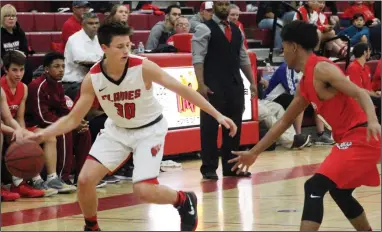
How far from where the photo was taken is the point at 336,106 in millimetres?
6266

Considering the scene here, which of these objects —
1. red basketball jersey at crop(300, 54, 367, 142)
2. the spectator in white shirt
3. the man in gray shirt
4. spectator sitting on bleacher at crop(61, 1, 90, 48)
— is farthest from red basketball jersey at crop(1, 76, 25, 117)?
red basketball jersey at crop(300, 54, 367, 142)

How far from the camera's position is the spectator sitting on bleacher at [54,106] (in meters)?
10.0

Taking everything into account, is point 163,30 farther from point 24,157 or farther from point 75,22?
point 24,157

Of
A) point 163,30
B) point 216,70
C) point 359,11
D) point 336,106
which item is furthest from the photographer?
point 359,11

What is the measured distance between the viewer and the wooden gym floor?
7645mm

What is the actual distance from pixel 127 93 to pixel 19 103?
299 cm

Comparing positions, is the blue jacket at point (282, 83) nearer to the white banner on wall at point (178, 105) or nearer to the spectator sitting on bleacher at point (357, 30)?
the white banner on wall at point (178, 105)

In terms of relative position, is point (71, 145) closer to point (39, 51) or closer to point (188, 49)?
point (188, 49)

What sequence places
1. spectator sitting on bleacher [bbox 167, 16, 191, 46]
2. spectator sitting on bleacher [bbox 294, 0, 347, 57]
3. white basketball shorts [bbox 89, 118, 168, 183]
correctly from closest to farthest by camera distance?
white basketball shorts [bbox 89, 118, 168, 183], spectator sitting on bleacher [bbox 167, 16, 191, 46], spectator sitting on bleacher [bbox 294, 0, 347, 57]

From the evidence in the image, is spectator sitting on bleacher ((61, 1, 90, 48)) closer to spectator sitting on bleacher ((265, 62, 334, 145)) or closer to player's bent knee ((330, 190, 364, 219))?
spectator sitting on bleacher ((265, 62, 334, 145))

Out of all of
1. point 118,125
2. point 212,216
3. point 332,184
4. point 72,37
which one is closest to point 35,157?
point 118,125

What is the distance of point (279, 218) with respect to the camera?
25.7 feet

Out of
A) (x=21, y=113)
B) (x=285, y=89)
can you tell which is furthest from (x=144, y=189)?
(x=285, y=89)

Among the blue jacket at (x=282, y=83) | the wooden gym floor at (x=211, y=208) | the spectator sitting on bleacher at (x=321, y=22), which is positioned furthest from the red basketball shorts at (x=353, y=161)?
the spectator sitting on bleacher at (x=321, y=22)
